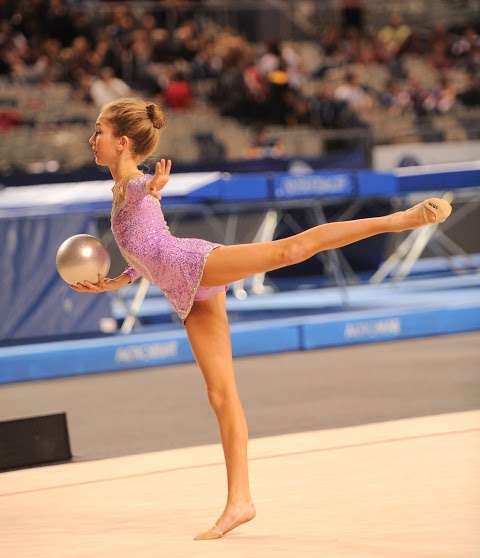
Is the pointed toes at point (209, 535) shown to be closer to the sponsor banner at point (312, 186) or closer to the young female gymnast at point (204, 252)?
the young female gymnast at point (204, 252)

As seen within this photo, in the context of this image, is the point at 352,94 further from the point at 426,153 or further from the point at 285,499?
the point at 285,499

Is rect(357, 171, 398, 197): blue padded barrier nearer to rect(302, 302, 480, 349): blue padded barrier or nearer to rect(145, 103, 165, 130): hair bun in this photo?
rect(302, 302, 480, 349): blue padded barrier


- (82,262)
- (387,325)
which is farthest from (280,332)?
(82,262)

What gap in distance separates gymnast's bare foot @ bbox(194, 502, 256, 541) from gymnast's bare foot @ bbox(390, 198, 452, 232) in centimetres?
102

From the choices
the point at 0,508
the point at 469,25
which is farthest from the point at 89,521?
the point at 469,25

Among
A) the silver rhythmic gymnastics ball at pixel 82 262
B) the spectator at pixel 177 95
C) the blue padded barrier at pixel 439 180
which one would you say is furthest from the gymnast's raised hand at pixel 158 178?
the spectator at pixel 177 95

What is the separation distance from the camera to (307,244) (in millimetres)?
3852

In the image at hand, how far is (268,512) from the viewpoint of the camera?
4.25 metres

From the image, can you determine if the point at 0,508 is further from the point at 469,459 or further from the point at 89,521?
the point at 469,459

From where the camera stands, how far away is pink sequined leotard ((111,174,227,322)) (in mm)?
3922

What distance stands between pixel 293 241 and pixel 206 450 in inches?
75.0

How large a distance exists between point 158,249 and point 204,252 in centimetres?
15

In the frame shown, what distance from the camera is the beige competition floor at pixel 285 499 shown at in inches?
147

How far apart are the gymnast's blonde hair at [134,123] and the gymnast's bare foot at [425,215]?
88 centimetres
